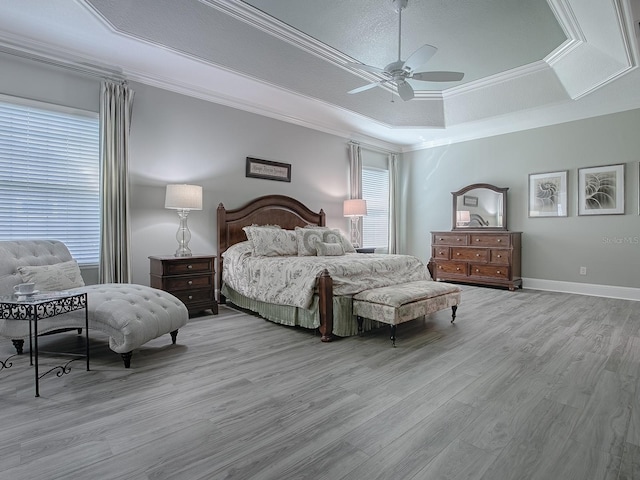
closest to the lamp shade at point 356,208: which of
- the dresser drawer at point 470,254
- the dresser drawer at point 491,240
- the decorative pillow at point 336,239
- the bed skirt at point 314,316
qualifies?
the decorative pillow at point 336,239

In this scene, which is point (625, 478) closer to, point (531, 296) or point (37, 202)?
point (531, 296)

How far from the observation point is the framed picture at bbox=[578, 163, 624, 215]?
5.32 m

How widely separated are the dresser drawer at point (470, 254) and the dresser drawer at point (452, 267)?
0.37 feet

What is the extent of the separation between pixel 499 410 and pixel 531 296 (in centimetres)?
410

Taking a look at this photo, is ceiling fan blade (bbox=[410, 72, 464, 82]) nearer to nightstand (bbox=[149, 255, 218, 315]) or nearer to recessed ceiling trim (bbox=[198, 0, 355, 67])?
recessed ceiling trim (bbox=[198, 0, 355, 67])

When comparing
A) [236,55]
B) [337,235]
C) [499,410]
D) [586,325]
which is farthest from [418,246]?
[499,410]

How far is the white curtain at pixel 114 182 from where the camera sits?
3895 mm

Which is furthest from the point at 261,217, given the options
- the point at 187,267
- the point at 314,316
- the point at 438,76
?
the point at 438,76

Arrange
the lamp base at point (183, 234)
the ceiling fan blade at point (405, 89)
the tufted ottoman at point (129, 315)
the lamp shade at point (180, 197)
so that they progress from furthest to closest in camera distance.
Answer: the lamp base at point (183, 234), the lamp shade at point (180, 197), the ceiling fan blade at point (405, 89), the tufted ottoman at point (129, 315)

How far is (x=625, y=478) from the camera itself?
4.89 ft

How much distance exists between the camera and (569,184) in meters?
5.79

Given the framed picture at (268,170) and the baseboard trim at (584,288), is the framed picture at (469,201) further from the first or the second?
the framed picture at (268,170)

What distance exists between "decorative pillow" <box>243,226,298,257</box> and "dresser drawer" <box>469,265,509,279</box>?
349 cm

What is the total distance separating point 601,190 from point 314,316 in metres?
5.07
